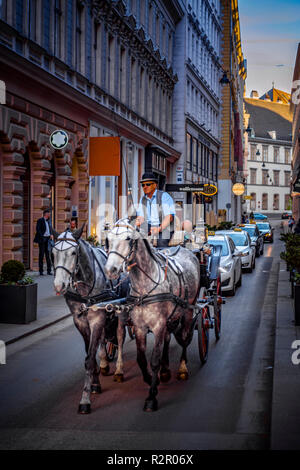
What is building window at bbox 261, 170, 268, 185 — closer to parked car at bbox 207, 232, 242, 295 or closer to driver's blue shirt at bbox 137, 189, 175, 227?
parked car at bbox 207, 232, 242, 295

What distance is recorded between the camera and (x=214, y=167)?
62.3 m

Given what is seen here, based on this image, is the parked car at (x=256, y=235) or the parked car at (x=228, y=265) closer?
the parked car at (x=228, y=265)

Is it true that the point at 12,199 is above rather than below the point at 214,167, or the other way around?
below

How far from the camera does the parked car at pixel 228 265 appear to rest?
16578mm

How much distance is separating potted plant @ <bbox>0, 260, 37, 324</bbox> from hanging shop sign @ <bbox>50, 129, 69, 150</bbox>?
30.4 feet

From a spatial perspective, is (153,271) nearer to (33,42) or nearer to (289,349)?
(289,349)

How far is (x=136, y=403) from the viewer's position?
273 inches

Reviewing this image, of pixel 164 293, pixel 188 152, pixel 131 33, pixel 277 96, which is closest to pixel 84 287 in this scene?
pixel 164 293

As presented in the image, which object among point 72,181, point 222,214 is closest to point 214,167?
point 222,214

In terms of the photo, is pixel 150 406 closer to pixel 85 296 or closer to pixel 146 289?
pixel 146 289

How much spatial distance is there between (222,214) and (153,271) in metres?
52.8

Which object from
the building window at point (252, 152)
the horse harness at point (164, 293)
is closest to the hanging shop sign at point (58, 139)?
the horse harness at point (164, 293)

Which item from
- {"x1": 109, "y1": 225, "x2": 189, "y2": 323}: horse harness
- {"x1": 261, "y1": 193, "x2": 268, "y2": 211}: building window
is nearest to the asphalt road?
{"x1": 109, "y1": 225, "x2": 189, "y2": 323}: horse harness

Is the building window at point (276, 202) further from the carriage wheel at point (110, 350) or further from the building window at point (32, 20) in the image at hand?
the carriage wheel at point (110, 350)
